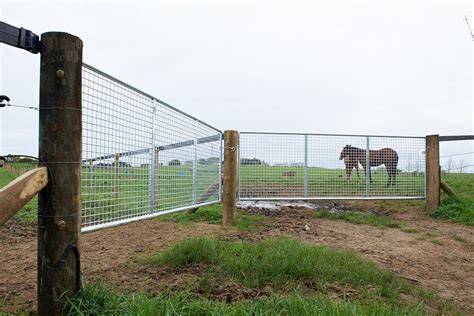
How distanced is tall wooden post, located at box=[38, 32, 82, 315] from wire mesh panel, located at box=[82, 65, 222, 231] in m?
0.28

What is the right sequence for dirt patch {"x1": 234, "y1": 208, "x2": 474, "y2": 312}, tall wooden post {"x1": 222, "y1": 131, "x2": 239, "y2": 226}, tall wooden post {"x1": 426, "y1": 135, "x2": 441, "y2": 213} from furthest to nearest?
tall wooden post {"x1": 426, "y1": 135, "x2": 441, "y2": 213}, tall wooden post {"x1": 222, "y1": 131, "x2": 239, "y2": 226}, dirt patch {"x1": 234, "y1": 208, "x2": 474, "y2": 312}

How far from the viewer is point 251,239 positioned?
4.49 meters

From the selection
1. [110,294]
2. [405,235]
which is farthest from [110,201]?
[405,235]

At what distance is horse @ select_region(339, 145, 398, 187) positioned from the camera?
26.0 ft

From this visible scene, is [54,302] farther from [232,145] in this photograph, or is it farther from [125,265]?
[232,145]

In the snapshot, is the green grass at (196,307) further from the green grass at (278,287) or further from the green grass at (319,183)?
the green grass at (319,183)

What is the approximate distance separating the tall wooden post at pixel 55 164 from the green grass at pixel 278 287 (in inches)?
7.8

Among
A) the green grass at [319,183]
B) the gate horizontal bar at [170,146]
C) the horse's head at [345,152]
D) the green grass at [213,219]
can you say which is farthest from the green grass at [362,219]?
the gate horizontal bar at [170,146]

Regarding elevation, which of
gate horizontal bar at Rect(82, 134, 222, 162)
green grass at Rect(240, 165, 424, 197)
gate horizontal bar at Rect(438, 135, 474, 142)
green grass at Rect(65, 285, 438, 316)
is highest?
gate horizontal bar at Rect(438, 135, 474, 142)

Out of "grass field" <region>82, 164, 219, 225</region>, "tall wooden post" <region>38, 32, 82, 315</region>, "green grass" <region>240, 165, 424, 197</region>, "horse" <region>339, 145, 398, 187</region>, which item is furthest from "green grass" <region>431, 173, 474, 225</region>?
"tall wooden post" <region>38, 32, 82, 315</region>

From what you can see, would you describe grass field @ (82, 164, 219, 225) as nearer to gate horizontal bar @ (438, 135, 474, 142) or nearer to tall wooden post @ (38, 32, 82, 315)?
tall wooden post @ (38, 32, 82, 315)

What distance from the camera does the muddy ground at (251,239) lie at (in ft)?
9.68

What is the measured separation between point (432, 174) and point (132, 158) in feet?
23.6

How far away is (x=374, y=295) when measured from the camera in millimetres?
2629
